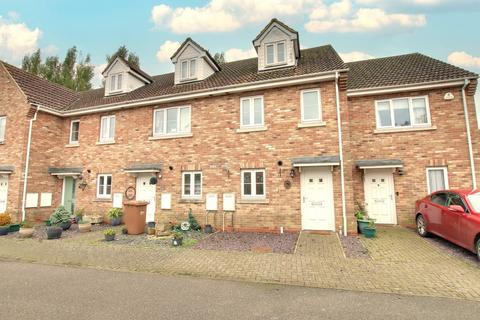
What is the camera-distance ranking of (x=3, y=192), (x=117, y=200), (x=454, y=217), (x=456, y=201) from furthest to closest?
(x=3, y=192) < (x=117, y=200) < (x=456, y=201) < (x=454, y=217)

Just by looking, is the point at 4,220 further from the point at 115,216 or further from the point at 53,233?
the point at 115,216

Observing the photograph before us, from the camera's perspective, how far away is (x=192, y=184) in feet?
37.3

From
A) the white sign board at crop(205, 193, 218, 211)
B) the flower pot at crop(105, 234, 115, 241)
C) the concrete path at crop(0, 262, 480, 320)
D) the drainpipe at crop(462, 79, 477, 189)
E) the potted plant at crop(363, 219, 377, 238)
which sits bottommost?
the concrete path at crop(0, 262, 480, 320)

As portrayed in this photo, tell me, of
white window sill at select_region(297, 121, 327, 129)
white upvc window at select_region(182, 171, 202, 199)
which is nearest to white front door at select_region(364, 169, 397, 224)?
white window sill at select_region(297, 121, 327, 129)

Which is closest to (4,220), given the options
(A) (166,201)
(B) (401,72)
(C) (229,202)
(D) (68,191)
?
(D) (68,191)

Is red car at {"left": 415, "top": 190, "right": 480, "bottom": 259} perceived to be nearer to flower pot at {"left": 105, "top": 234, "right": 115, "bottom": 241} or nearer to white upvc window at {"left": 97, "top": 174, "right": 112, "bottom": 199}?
flower pot at {"left": 105, "top": 234, "right": 115, "bottom": 241}

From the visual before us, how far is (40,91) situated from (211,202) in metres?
12.5

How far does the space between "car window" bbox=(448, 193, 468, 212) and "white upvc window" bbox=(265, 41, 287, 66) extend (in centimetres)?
829

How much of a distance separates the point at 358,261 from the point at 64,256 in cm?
799

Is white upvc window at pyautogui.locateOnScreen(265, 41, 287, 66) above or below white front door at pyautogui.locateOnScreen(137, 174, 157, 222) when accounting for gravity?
above

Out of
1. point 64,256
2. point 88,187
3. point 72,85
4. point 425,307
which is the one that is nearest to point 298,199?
point 425,307

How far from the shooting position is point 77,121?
14359mm

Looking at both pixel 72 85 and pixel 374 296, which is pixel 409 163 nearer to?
pixel 374 296

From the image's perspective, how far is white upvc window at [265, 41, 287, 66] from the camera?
1189 cm
